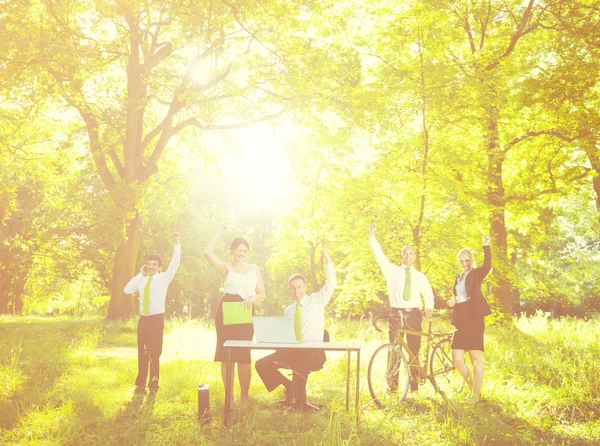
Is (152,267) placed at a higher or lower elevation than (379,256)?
lower

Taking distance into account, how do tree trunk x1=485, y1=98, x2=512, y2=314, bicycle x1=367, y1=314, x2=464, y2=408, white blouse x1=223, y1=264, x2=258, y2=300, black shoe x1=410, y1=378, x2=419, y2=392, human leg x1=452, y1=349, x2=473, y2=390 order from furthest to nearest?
tree trunk x1=485, y1=98, x2=512, y2=314 → black shoe x1=410, y1=378, x2=419, y2=392 → human leg x1=452, y1=349, x2=473, y2=390 → bicycle x1=367, y1=314, x2=464, y2=408 → white blouse x1=223, y1=264, x2=258, y2=300

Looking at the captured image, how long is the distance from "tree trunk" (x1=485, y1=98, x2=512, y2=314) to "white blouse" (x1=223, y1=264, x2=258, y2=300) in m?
8.21

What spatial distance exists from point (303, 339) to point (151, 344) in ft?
6.82

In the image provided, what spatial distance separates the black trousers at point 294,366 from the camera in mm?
6355

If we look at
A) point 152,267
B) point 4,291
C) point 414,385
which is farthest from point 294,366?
point 4,291

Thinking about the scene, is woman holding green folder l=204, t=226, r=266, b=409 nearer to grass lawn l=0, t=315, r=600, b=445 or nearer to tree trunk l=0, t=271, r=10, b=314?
grass lawn l=0, t=315, r=600, b=445

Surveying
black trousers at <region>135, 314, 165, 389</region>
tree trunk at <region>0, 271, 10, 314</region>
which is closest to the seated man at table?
black trousers at <region>135, 314, 165, 389</region>

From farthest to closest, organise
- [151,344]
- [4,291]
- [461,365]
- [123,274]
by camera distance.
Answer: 1. [4,291]
2. [123,274]
3. [461,365]
4. [151,344]

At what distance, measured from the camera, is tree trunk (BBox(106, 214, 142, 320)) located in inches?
711

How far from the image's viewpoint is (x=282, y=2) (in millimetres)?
11242

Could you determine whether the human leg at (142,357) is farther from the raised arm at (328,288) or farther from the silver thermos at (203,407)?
the raised arm at (328,288)

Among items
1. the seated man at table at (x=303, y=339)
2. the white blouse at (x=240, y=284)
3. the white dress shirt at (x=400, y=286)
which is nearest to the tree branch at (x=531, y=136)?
the white dress shirt at (x=400, y=286)

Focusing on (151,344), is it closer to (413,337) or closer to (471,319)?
(413,337)

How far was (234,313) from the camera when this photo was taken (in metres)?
6.28
